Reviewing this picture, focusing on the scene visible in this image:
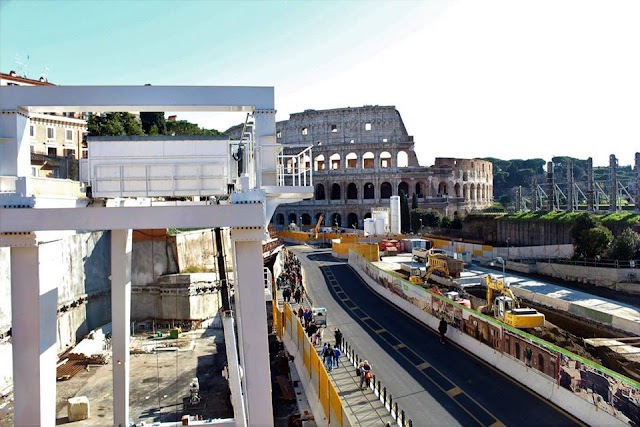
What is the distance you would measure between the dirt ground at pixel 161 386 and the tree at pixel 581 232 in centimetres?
3371

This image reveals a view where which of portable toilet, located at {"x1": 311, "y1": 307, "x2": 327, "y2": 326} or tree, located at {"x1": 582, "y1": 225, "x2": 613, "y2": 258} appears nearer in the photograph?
portable toilet, located at {"x1": 311, "y1": 307, "x2": 327, "y2": 326}

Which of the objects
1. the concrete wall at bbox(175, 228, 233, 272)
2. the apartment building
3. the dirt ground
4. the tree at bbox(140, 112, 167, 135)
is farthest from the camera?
the tree at bbox(140, 112, 167, 135)

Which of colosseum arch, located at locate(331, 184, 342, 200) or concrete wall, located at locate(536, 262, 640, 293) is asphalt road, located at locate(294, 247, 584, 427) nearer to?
concrete wall, located at locate(536, 262, 640, 293)

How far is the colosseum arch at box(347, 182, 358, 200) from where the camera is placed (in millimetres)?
99062

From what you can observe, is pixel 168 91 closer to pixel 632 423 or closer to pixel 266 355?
pixel 266 355

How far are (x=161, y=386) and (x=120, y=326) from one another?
28.7 feet

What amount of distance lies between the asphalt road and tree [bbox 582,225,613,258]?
70.2 feet

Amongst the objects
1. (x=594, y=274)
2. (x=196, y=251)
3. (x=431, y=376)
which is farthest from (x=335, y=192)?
(x=431, y=376)

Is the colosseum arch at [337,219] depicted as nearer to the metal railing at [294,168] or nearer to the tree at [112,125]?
the tree at [112,125]

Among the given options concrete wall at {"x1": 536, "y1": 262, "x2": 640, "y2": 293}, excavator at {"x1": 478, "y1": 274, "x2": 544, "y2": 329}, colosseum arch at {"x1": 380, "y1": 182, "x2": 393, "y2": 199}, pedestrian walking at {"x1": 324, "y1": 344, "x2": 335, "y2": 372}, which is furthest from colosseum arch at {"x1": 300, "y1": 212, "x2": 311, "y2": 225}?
pedestrian walking at {"x1": 324, "y1": 344, "x2": 335, "y2": 372}

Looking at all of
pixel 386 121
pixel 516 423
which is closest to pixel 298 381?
pixel 516 423

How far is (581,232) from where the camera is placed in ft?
149

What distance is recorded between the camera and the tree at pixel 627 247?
133 ft

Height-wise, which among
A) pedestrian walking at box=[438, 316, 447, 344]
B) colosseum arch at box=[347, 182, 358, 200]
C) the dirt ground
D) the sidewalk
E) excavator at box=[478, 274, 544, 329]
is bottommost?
the dirt ground
